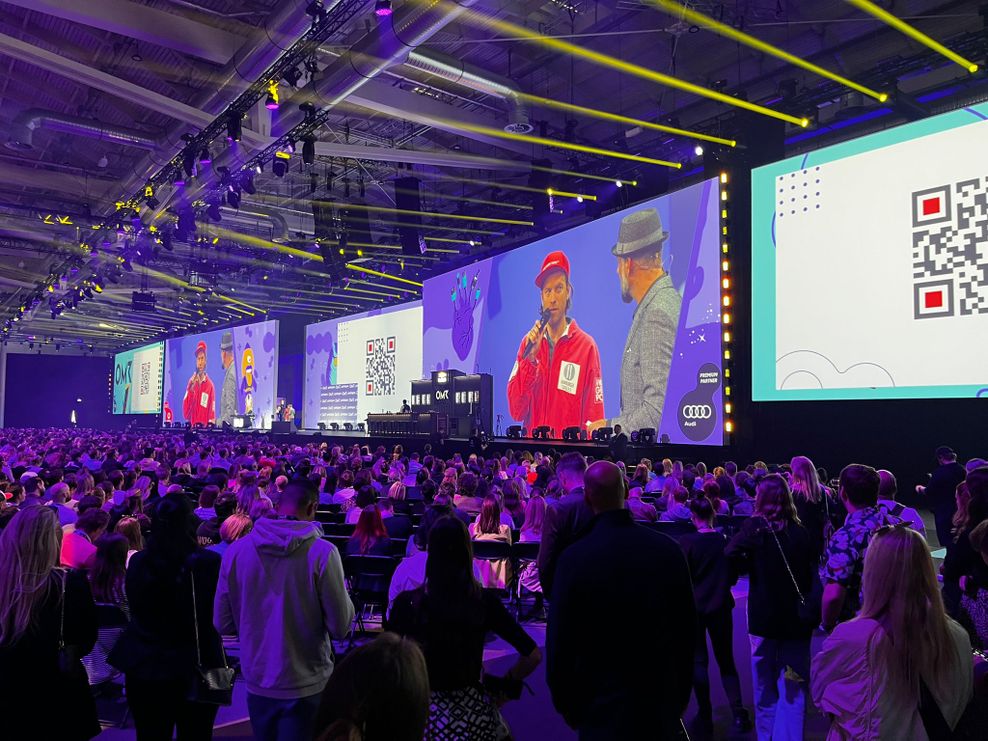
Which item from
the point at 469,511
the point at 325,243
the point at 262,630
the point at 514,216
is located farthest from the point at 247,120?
the point at 262,630

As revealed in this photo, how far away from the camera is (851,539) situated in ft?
11.8

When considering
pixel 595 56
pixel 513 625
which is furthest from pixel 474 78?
pixel 513 625

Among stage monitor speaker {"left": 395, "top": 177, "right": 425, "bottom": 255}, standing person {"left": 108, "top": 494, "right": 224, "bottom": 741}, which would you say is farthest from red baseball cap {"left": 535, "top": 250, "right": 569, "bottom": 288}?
standing person {"left": 108, "top": 494, "right": 224, "bottom": 741}

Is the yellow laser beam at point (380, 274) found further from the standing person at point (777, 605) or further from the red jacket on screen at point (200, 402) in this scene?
the standing person at point (777, 605)

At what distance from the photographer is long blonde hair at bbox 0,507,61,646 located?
2.54 m

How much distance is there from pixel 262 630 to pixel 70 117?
45.1ft

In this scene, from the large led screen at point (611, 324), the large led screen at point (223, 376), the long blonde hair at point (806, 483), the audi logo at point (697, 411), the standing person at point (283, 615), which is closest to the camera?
the standing person at point (283, 615)

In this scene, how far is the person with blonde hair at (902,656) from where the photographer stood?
2.06 m

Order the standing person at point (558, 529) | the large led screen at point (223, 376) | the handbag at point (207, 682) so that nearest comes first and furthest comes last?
the handbag at point (207, 682) < the standing person at point (558, 529) < the large led screen at point (223, 376)

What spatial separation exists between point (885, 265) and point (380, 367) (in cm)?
1907

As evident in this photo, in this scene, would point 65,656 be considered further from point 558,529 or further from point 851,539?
point 851,539

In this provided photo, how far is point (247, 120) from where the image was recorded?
14.0m

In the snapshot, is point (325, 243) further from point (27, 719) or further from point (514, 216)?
point (27, 719)

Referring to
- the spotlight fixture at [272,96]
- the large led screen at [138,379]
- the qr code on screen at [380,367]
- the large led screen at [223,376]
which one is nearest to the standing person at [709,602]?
the spotlight fixture at [272,96]
